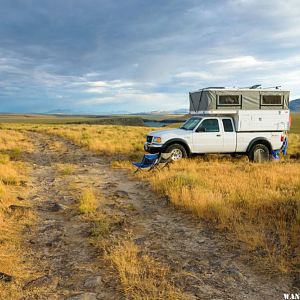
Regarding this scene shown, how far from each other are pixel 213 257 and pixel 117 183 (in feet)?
19.6

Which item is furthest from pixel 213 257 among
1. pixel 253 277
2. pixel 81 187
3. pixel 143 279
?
pixel 81 187

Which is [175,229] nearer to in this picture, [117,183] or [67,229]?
[67,229]

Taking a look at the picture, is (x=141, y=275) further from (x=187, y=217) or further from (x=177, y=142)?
(x=177, y=142)

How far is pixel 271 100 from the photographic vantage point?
1446 cm

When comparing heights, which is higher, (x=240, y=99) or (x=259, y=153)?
(x=240, y=99)

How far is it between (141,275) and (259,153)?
1132 centimetres

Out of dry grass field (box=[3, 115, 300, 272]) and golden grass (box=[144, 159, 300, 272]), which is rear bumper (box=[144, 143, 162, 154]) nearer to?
dry grass field (box=[3, 115, 300, 272])

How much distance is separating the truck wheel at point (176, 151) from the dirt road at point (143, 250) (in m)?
4.29

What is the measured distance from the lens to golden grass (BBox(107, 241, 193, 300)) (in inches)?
152

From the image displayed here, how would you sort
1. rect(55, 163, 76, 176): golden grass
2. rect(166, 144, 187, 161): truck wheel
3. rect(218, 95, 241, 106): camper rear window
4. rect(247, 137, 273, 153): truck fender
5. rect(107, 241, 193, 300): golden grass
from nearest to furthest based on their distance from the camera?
rect(107, 241, 193, 300): golden grass < rect(55, 163, 76, 176): golden grass < rect(166, 144, 187, 161): truck wheel < rect(218, 95, 241, 106): camper rear window < rect(247, 137, 273, 153): truck fender

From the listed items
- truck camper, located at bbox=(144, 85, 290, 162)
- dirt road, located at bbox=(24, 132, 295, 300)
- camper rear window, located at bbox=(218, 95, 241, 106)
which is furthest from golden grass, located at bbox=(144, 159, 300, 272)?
camper rear window, located at bbox=(218, 95, 241, 106)

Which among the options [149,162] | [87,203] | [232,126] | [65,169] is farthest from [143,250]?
[232,126]

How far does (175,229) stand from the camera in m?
6.31

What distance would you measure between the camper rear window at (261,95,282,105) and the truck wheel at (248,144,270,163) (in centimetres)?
186
